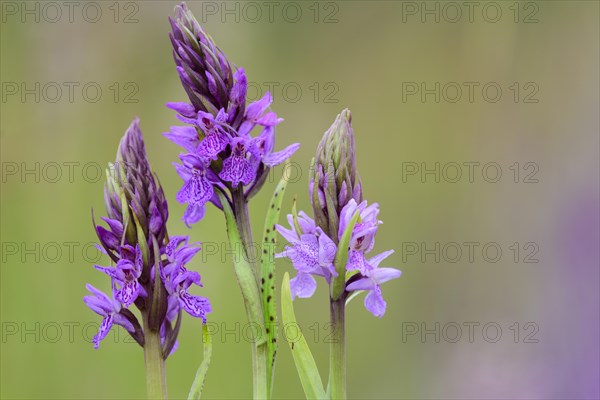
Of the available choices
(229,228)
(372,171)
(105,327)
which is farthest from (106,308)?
(372,171)

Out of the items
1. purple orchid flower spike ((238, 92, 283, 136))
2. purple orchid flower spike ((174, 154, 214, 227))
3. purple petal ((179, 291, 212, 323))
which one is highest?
purple orchid flower spike ((238, 92, 283, 136))

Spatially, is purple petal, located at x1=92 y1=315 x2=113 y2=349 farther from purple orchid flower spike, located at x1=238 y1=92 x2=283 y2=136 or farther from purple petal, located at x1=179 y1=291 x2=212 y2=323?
purple orchid flower spike, located at x1=238 y1=92 x2=283 y2=136

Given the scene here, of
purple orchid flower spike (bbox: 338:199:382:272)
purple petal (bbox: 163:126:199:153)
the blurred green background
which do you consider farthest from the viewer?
the blurred green background

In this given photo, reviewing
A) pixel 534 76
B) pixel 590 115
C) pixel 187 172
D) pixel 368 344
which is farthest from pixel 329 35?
pixel 187 172

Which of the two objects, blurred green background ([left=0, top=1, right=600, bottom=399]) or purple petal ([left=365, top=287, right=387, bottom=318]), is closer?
purple petal ([left=365, top=287, right=387, bottom=318])

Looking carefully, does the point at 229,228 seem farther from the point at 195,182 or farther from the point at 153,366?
the point at 153,366

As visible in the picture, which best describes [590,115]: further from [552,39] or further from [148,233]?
[148,233]

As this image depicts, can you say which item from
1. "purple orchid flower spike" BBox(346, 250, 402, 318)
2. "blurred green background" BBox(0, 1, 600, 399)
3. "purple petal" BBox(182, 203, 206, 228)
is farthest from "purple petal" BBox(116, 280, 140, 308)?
"blurred green background" BBox(0, 1, 600, 399)

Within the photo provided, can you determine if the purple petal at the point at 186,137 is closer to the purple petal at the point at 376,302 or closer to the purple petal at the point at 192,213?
the purple petal at the point at 192,213
